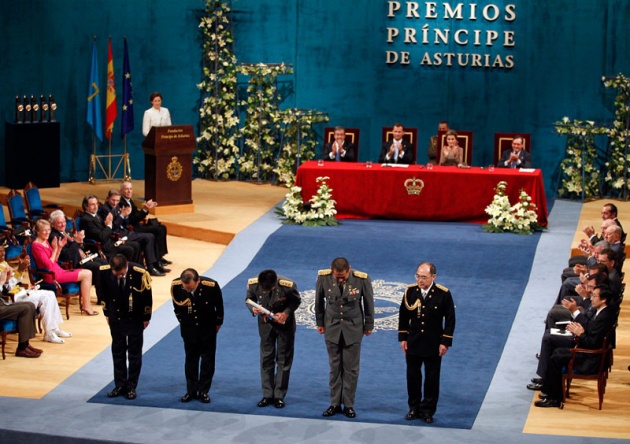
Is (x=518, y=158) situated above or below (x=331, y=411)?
above

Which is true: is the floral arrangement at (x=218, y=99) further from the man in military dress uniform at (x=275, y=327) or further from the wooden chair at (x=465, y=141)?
the man in military dress uniform at (x=275, y=327)

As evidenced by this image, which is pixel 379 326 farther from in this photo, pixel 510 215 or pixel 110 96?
pixel 110 96

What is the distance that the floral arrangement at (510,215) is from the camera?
13.9 meters

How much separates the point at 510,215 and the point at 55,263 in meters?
5.45

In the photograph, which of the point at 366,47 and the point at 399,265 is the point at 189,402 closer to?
the point at 399,265

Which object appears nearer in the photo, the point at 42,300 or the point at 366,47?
the point at 42,300

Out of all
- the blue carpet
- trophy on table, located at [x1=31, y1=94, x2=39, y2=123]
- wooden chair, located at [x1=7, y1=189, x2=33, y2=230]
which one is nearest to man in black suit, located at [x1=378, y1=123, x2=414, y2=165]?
the blue carpet

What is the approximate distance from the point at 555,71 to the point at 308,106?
11.4 ft

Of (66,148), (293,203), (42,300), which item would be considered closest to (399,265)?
(293,203)

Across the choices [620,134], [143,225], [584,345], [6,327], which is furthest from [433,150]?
[6,327]

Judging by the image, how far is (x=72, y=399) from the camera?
8844 millimetres

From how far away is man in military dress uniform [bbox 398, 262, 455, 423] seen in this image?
27.4 feet

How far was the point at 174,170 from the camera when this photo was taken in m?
14.7

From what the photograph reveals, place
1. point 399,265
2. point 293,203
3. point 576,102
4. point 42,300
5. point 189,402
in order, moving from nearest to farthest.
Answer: point 189,402 < point 42,300 < point 399,265 < point 293,203 < point 576,102
